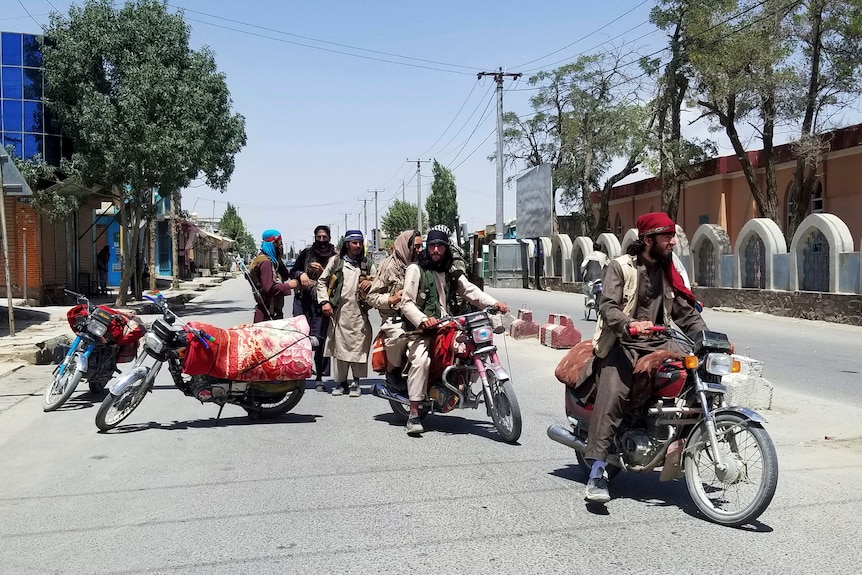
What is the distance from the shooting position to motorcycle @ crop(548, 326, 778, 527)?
13.8ft

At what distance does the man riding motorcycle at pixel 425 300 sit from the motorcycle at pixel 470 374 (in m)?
0.09

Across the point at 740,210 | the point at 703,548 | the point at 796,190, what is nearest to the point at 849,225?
the point at 796,190

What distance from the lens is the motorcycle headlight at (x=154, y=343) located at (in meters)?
6.95

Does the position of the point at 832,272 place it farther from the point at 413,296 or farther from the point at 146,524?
the point at 146,524

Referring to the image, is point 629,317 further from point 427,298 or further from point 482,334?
point 427,298

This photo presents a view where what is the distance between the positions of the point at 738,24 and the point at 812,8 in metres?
2.93

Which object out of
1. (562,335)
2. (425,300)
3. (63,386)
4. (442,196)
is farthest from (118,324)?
(442,196)

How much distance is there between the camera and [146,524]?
4.61 metres

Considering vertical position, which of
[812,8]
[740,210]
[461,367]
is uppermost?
[812,8]

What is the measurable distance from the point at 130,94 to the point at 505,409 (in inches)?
693

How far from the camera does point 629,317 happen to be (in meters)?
4.50

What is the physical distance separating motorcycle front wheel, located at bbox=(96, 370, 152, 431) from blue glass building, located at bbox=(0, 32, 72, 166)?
54.0 ft

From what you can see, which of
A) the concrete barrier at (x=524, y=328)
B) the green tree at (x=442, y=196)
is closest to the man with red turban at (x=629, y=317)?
the concrete barrier at (x=524, y=328)

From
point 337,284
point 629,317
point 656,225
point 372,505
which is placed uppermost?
point 656,225
